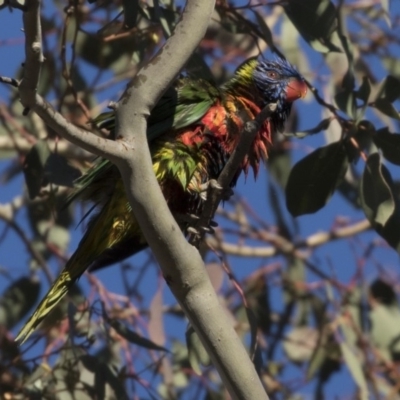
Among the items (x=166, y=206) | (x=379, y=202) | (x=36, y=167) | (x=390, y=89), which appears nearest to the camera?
(x=166, y=206)

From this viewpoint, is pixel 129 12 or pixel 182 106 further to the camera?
pixel 182 106

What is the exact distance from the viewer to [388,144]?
2.63 meters

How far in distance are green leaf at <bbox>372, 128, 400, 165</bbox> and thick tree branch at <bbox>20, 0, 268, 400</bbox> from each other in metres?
0.88

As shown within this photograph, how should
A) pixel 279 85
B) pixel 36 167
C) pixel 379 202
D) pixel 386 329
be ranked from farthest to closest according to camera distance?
pixel 386 329 < pixel 279 85 < pixel 36 167 < pixel 379 202

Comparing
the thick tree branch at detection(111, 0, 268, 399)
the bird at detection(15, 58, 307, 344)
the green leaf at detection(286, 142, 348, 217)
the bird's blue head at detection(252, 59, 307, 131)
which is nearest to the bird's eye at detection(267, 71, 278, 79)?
the bird's blue head at detection(252, 59, 307, 131)

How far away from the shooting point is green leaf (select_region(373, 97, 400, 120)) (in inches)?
99.7

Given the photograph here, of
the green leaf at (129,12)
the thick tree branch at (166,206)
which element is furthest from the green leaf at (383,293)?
the thick tree branch at (166,206)

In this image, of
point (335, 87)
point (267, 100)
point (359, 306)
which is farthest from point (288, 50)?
point (267, 100)

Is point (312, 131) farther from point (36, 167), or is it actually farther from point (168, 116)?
point (36, 167)

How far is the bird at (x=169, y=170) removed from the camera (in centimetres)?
264

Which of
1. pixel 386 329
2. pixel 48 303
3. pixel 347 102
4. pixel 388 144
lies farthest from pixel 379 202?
pixel 386 329

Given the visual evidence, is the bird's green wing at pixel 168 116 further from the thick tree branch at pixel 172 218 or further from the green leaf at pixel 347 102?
the thick tree branch at pixel 172 218

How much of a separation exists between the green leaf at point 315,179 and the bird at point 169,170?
0.17m

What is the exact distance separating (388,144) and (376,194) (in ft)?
0.49
